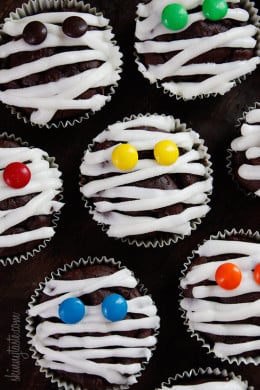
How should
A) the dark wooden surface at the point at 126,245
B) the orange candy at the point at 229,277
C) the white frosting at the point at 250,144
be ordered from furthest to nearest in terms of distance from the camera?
the dark wooden surface at the point at 126,245, the white frosting at the point at 250,144, the orange candy at the point at 229,277

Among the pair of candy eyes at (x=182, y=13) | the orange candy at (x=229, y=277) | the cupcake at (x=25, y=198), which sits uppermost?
the pair of candy eyes at (x=182, y=13)

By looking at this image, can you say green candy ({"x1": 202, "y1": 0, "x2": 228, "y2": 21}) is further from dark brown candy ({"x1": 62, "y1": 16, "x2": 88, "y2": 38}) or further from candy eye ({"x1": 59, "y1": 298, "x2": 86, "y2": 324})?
candy eye ({"x1": 59, "y1": 298, "x2": 86, "y2": 324})

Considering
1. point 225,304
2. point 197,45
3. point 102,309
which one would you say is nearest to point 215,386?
point 225,304

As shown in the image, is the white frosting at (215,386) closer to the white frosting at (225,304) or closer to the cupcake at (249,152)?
the white frosting at (225,304)

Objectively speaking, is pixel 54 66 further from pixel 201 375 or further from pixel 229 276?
pixel 201 375

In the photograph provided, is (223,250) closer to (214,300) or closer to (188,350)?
(214,300)

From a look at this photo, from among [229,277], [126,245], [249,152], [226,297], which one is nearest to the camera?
[229,277]

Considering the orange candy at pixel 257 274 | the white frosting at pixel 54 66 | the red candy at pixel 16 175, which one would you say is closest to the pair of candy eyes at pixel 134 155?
the white frosting at pixel 54 66
